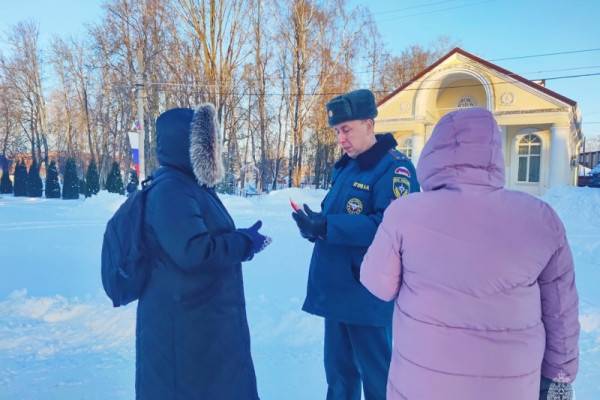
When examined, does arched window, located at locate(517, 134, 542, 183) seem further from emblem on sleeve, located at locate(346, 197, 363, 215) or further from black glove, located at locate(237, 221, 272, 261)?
black glove, located at locate(237, 221, 272, 261)

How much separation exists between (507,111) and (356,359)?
18787 millimetres

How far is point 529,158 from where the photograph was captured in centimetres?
1919

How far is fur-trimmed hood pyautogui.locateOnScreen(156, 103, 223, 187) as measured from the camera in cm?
177

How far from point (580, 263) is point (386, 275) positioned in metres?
7.05

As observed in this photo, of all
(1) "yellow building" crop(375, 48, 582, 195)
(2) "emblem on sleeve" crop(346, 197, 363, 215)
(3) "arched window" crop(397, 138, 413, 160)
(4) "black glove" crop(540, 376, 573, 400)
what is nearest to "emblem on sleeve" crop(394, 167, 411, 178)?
(2) "emblem on sleeve" crop(346, 197, 363, 215)

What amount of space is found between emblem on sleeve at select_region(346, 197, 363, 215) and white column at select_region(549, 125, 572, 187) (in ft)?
60.6

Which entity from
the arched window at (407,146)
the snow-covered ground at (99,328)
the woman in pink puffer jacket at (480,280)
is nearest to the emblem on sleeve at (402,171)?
the woman in pink puffer jacket at (480,280)

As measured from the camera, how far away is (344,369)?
2258mm

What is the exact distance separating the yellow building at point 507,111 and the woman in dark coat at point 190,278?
1715cm

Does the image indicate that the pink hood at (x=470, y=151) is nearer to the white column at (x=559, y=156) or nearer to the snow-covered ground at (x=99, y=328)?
the snow-covered ground at (x=99, y=328)

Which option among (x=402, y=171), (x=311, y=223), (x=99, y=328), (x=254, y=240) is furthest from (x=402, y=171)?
(x=99, y=328)

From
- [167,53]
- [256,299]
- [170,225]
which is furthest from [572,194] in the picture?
[167,53]

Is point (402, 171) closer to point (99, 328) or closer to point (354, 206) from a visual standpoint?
point (354, 206)

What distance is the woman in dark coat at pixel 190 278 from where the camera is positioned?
1.64 metres
